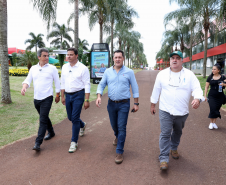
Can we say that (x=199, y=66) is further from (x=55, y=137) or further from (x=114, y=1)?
(x=55, y=137)

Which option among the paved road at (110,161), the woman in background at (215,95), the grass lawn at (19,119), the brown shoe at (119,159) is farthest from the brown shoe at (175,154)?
the grass lawn at (19,119)

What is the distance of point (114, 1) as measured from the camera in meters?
18.7

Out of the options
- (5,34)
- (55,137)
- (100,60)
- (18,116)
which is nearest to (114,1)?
(100,60)

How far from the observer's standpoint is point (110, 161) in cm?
341

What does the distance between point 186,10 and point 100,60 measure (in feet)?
43.9

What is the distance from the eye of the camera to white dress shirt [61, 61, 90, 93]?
3908 mm

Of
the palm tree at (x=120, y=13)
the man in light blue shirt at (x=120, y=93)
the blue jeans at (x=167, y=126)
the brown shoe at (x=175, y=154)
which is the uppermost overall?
the palm tree at (x=120, y=13)

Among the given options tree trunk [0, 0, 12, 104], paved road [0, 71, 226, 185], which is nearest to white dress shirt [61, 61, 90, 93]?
paved road [0, 71, 226, 185]

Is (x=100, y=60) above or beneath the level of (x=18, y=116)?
above

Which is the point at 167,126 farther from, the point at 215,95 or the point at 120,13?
the point at 120,13

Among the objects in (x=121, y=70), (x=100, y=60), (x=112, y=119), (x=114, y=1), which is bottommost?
(x=112, y=119)

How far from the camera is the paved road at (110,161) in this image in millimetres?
2857

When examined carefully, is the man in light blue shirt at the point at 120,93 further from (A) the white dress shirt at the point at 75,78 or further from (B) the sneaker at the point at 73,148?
(B) the sneaker at the point at 73,148

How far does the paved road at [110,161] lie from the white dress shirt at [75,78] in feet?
4.14
